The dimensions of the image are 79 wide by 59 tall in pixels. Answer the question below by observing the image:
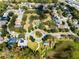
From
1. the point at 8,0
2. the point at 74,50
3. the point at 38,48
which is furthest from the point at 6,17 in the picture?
the point at 74,50

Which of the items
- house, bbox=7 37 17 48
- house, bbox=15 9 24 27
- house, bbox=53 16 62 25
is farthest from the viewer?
house, bbox=53 16 62 25

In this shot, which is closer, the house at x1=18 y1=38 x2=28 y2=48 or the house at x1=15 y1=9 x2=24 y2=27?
the house at x1=18 y1=38 x2=28 y2=48

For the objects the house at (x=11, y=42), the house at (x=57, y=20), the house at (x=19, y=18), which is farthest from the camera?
the house at (x=57, y=20)

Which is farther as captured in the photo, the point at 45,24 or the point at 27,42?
the point at 45,24

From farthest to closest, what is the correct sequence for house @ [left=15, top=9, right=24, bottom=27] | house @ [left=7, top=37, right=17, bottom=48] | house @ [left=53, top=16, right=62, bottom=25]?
house @ [left=53, top=16, right=62, bottom=25], house @ [left=15, top=9, right=24, bottom=27], house @ [left=7, top=37, right=17, bottom=48]

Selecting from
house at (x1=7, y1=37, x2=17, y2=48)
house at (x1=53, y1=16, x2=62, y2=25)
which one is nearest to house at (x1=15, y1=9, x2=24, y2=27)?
house at (x1=7, y1=37, x2=17, y2=48)

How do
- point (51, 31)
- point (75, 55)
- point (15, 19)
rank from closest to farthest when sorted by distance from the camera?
point (75, 55) → point (51, 31) → point (15, 19)

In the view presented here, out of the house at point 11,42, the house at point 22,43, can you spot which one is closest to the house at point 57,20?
the house at point 22,43

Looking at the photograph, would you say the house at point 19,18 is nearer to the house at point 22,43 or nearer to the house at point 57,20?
the house at point 22,43

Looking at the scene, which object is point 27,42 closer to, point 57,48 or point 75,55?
point 57,48

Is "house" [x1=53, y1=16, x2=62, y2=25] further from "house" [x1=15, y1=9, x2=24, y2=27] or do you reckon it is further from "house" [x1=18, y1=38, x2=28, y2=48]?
"house" [x1=18, y1=38, x2=28, y2=48]

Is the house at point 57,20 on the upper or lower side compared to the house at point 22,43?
upper
